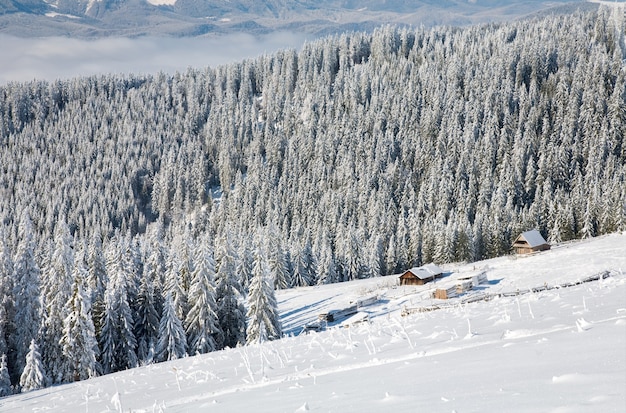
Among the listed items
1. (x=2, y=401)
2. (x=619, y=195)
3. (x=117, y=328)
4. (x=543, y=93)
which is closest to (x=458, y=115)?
(x=543, y=93)

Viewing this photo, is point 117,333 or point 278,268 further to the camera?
point 278,268

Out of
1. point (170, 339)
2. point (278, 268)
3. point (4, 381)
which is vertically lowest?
point (278, 268)

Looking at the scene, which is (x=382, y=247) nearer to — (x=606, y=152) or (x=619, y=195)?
(x=619, y=195)

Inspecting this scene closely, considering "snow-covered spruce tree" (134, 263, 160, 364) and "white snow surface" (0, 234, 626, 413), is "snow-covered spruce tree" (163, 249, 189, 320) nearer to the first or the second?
"snow-covered spruce tree" (134, 263, 160, 364)

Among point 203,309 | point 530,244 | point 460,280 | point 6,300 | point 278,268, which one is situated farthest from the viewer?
point 278,268

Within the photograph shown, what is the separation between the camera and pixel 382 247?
107875mm

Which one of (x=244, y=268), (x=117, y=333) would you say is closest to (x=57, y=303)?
(x=117, y=333)

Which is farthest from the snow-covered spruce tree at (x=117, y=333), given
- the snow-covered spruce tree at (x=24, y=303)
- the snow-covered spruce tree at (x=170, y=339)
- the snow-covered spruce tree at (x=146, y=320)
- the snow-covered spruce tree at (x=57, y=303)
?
the snow-covered spruce tree at (x=24, y=303)

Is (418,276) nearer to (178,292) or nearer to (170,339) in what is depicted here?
(178,292)

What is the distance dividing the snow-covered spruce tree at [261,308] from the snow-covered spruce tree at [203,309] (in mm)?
3189

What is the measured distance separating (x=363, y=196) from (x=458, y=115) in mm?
54520

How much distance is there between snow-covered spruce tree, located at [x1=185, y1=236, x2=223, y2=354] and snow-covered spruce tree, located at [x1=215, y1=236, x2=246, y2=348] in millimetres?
2148

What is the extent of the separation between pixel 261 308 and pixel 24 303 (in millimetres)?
18621

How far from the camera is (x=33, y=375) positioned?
34.3 metres
